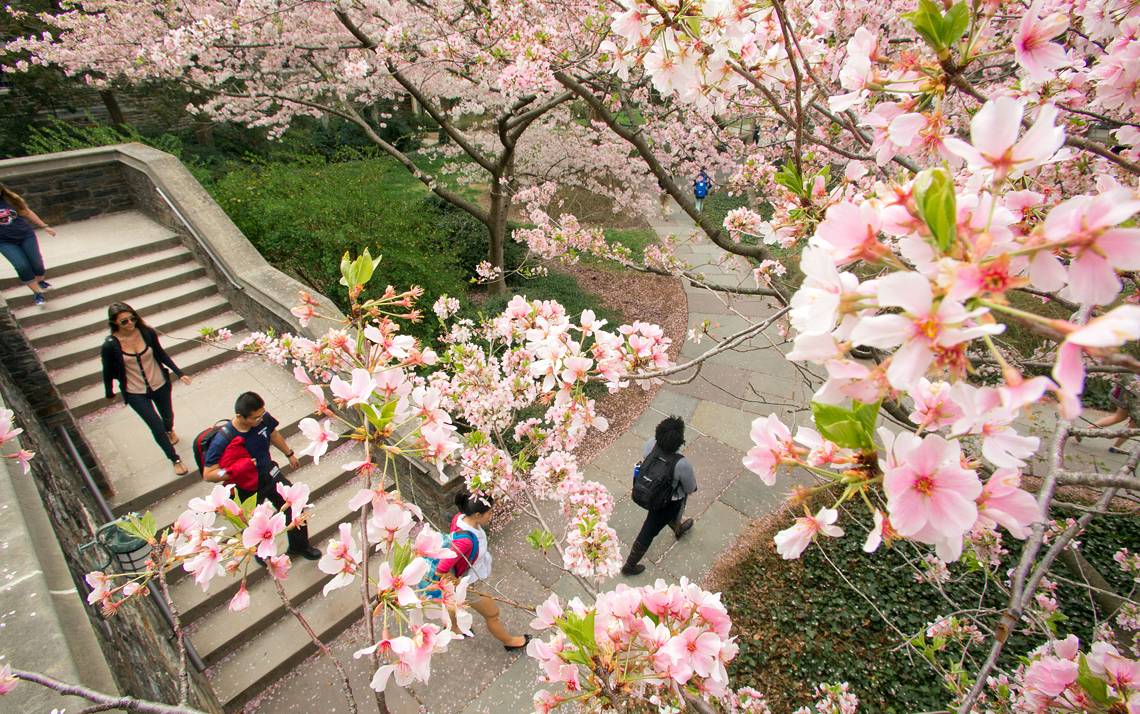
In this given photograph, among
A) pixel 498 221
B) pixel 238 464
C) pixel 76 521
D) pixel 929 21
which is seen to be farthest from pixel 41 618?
pixel 498 221

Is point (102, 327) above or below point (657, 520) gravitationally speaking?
above

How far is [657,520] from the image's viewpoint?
13.3ft

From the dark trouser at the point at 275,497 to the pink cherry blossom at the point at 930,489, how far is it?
130 inches

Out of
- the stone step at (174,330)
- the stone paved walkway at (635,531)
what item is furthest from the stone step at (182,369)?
the stone paved walkway at (635,531)

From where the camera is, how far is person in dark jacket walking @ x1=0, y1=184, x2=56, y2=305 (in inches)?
202

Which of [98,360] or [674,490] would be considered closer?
[674,490]

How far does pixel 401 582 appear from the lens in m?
1.42

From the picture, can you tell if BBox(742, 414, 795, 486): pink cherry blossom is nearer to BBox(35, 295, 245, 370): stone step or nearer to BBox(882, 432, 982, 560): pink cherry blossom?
BBox(882, 432, 982, 560): pink cherry blossom

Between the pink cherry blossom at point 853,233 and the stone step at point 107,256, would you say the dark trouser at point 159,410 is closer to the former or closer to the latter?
→ the stone step at point 107,256

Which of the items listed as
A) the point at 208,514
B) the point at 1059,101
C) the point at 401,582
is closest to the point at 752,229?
the point at 1059,101

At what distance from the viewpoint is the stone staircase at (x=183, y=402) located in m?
3.71

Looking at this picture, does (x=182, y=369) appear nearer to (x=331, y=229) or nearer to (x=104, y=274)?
(x=104, y=274)

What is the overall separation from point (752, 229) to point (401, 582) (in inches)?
111

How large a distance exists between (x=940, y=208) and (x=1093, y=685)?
1259 mm
